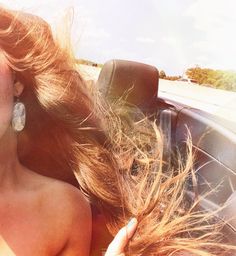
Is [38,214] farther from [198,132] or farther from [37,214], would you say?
[198,132]

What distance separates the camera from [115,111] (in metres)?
1.23

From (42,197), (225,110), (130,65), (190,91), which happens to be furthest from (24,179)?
(190,91)

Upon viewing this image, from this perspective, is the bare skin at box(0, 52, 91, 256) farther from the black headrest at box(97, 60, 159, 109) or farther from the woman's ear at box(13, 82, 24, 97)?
the black headrest at box(97, 60, 159, 109)

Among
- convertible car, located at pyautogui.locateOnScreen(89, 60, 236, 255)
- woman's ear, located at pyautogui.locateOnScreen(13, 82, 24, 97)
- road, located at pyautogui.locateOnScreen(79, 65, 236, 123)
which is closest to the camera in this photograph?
woman's ear, located at pyautogui.locateOnScreen(13, 82, 24, 97)

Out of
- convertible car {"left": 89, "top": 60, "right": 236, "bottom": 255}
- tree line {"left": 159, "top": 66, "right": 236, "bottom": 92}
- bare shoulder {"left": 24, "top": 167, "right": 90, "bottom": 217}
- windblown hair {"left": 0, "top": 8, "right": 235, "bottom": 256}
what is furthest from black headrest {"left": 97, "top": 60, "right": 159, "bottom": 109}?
bare shoulder {"left": 24, "top": 167, "right": 90, "bottom": 217}

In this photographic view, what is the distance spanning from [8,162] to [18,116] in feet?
0.28

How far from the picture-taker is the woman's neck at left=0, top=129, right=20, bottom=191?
3.11 ft

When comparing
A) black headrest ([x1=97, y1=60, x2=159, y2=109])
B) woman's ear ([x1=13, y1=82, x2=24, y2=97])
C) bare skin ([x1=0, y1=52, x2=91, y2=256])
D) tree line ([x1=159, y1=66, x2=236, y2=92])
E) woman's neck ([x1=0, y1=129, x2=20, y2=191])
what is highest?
tree line ([x1=159, y1=66, x2=236, y2=92])

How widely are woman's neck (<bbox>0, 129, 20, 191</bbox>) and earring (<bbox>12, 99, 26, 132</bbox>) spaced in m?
0.02

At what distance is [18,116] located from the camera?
0.92 m

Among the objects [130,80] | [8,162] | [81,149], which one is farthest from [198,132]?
[8,162]

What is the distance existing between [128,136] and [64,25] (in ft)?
0.97

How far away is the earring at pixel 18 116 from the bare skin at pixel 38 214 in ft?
0.04

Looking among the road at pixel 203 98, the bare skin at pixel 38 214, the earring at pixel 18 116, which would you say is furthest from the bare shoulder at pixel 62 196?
the road at pixel 203 98
